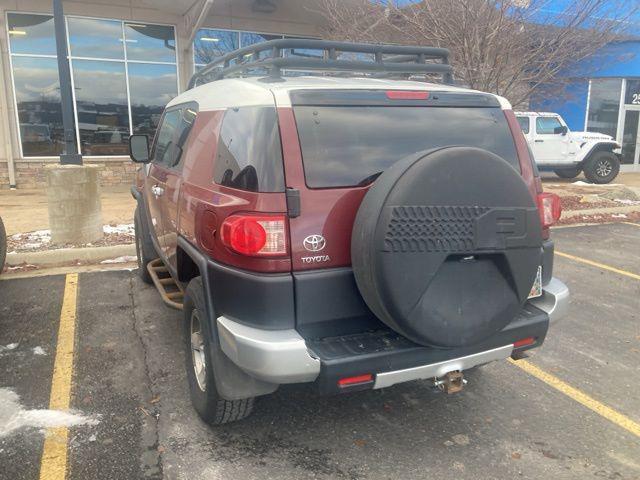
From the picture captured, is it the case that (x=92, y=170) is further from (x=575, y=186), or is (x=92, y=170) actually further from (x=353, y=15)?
(x=575, y=186)

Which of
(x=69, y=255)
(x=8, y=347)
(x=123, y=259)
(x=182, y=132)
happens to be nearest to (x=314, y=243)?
(x=182, y=132)

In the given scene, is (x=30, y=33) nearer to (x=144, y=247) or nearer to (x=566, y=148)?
(x=144, y=247)

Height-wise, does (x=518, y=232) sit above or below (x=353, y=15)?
below

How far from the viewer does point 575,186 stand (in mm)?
14070

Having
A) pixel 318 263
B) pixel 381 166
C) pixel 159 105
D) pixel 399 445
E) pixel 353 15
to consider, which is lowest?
pixel 399 445

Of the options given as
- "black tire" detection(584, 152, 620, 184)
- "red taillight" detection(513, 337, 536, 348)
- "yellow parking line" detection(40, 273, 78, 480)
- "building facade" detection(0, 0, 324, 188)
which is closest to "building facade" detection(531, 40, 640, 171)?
"black tire" detection(584, 152, 620, 184)

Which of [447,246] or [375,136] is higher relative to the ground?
[375,136]

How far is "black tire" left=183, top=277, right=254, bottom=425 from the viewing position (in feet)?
9.25

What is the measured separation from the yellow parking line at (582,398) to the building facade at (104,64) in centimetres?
1059

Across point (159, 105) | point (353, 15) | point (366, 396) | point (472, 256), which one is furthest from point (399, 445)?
point (159, 105)

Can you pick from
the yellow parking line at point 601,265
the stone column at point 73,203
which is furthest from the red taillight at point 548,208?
the stone column at point 73,203

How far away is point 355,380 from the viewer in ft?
7.95

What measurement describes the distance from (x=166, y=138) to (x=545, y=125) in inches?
480

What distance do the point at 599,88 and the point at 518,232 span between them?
17.7 m
